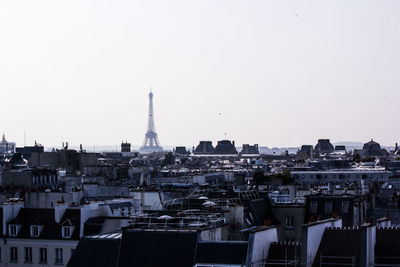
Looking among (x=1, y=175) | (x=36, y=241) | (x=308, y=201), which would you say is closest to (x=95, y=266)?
(x=36, y=241)

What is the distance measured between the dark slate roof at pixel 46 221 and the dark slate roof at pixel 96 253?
12368 mm

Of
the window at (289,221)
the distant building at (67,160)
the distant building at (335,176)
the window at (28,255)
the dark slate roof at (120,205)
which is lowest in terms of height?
the window at (28,255)

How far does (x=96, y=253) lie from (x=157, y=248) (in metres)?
2.33

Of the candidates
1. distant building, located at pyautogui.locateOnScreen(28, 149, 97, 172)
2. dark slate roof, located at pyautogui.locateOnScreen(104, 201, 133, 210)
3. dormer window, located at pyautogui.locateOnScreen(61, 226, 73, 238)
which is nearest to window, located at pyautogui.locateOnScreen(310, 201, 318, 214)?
dark slate roof, located at pyautogui.locateOnScreen(104, 201, 133, 210)

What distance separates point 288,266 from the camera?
2827 centimetres

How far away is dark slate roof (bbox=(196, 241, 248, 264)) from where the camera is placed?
2820 centimetres

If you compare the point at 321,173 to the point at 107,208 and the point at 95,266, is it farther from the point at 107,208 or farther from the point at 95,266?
the point at 95,266

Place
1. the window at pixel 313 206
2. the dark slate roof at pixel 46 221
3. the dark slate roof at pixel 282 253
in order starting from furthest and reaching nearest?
the window at pixel 313 206 < the dark slate roof at pixel 46 221 < the dark slate roof at pixel 282 253

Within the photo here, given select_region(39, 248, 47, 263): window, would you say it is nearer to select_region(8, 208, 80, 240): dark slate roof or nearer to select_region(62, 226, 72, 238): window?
select_region(8, 208, 80, 240): dark slate roof

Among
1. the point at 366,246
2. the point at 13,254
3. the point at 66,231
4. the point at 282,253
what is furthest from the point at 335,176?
the point at 366,246

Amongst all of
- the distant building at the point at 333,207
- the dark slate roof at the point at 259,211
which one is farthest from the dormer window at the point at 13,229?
the distant building at the point at 333,207

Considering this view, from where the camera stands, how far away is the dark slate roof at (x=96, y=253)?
100.0ft

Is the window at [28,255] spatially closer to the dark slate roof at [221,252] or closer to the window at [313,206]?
the window at [313,206]

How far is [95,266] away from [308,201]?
18899mm
